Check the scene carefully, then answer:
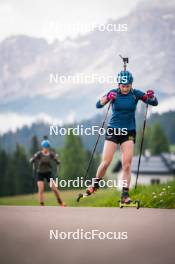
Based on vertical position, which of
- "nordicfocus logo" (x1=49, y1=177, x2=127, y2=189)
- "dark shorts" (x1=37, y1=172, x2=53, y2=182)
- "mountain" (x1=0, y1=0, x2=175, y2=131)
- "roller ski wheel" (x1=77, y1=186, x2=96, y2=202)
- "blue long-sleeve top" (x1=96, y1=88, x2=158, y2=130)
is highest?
"mountain" (x1=0, y1=0, x2=175, y2=131)

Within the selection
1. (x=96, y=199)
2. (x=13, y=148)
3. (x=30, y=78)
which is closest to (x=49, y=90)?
(x=30, y=78)

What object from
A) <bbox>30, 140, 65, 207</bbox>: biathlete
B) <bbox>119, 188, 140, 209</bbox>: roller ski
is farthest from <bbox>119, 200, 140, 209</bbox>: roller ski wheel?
<bbox>30, 140, 65, 207</bbox>: biathlete

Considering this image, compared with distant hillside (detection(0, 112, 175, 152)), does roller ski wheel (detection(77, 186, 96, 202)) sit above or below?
below

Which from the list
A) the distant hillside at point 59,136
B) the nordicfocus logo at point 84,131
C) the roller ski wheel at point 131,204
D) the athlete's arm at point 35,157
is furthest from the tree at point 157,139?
the athlete's arm at point 35,157

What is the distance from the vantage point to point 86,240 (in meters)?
4.46

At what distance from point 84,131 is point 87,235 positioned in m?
0.77

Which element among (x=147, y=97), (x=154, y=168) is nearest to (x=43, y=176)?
(x=154, y=168)

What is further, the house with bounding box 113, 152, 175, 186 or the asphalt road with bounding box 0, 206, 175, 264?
the house with bounding box 113, 152, 175, 186

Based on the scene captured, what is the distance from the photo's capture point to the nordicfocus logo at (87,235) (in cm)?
Result: 445

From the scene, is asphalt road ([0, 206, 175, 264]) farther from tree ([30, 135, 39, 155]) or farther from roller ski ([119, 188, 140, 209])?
tree ([30, 135, 39, 155])

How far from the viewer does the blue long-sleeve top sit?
4.61 m

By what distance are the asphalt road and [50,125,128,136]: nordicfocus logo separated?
55 centimetres

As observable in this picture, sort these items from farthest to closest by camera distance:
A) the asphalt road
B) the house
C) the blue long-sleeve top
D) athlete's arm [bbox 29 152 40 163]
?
athlete's arm [bbox 29 152 40 163] → the house → the blue long-sleeve top → the asphalt road

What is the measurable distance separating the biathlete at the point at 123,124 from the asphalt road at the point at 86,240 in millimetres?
211
